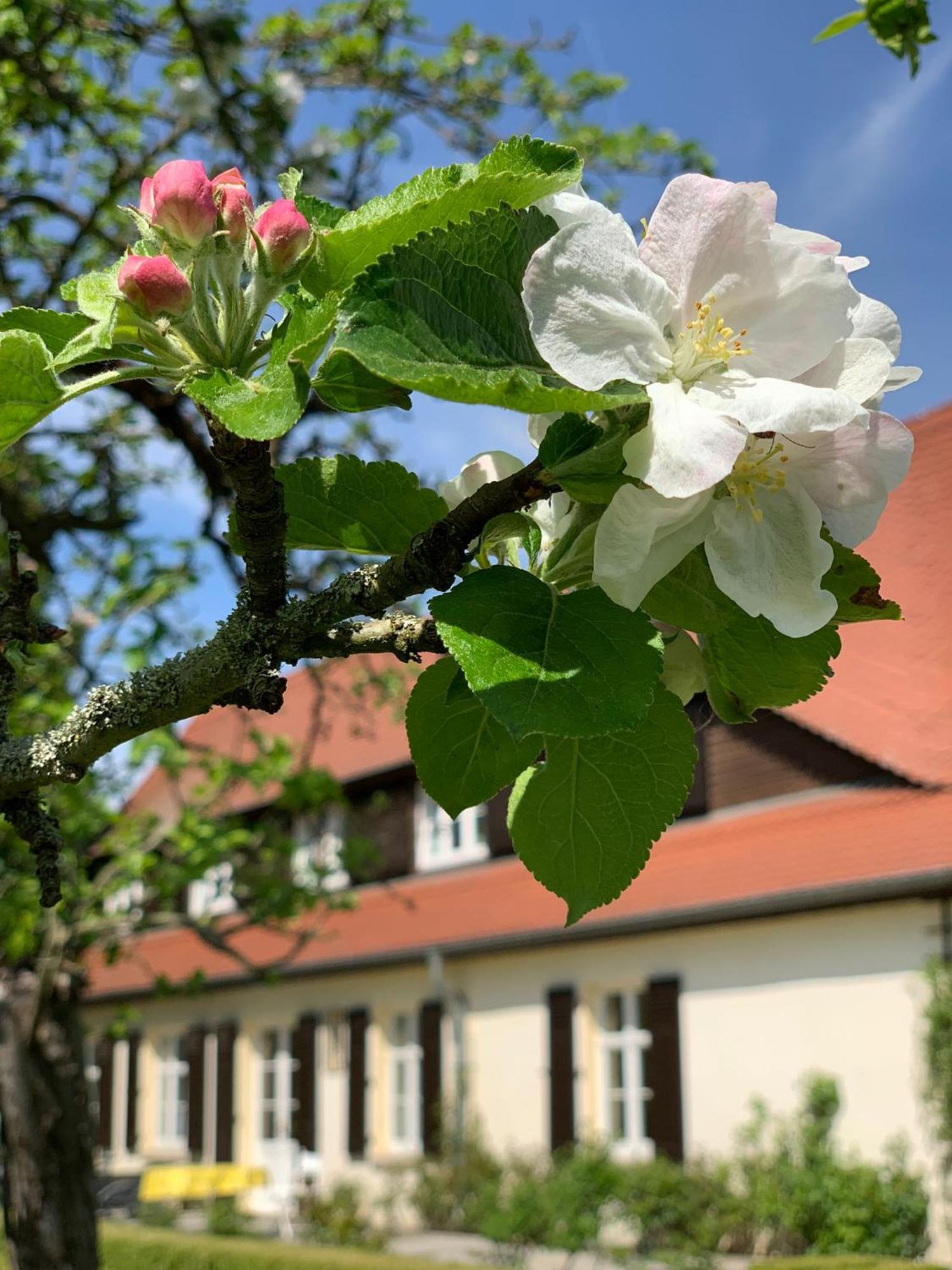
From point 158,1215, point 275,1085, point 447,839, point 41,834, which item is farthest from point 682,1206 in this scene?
point 41,834

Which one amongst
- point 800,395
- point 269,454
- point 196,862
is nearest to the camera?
point 800,395

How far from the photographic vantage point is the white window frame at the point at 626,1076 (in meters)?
13.5

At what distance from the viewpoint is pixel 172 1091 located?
20922 mm

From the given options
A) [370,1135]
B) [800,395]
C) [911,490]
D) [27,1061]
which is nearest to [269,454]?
[800,395]

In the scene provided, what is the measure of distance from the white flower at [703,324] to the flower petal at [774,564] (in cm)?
7

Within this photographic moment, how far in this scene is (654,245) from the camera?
78 centimetres

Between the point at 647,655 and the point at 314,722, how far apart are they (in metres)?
7.96

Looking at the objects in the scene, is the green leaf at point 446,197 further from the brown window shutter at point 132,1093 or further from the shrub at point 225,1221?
the brown window shutter at point 132,1093

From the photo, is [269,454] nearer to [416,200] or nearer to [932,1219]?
[416,200]

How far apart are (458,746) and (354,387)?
0.26 meters

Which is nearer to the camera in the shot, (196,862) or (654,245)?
(654,245)

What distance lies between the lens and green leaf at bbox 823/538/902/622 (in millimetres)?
838

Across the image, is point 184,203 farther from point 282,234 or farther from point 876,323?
point 876,323

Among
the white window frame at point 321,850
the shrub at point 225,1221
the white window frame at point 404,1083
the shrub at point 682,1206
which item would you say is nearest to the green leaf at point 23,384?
the white window frame at point 321,850
